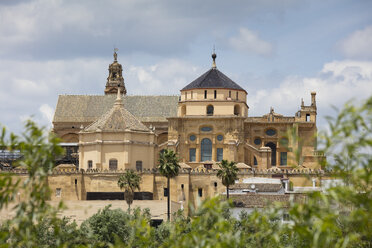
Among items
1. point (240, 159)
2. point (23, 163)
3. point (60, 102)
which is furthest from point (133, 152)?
point (23, 163)

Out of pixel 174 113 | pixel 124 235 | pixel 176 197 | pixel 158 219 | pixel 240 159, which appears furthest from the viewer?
pixel 174 113

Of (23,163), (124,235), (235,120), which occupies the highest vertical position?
(235,120)

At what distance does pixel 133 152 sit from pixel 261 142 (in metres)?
18.4

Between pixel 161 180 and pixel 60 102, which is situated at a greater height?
pixel 60 102

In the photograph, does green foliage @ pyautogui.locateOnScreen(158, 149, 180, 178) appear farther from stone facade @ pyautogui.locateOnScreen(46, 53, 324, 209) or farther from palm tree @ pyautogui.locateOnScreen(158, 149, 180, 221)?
stone facade @ pyautogui.locateOnScreen(46, 53, 324, 209)

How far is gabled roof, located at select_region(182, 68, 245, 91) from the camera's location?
10038cm

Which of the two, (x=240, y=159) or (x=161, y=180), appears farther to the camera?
(x=240, y=159)

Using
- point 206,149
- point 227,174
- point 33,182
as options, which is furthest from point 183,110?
point 33,182

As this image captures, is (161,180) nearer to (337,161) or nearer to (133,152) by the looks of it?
(133,152)

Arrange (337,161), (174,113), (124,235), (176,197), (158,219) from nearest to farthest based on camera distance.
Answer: (337,161) → (124,235) → (158,219) → (176,197) → (174,113)

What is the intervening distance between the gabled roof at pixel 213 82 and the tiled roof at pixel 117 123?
A: 1014cm

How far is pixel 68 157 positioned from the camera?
103 meters

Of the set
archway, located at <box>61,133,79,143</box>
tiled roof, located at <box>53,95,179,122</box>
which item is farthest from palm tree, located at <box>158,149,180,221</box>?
archway, located at <box>61,133,79,143</box>

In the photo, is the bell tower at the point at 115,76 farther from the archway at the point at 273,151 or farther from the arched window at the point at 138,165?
the arched window at the point at 138,165
